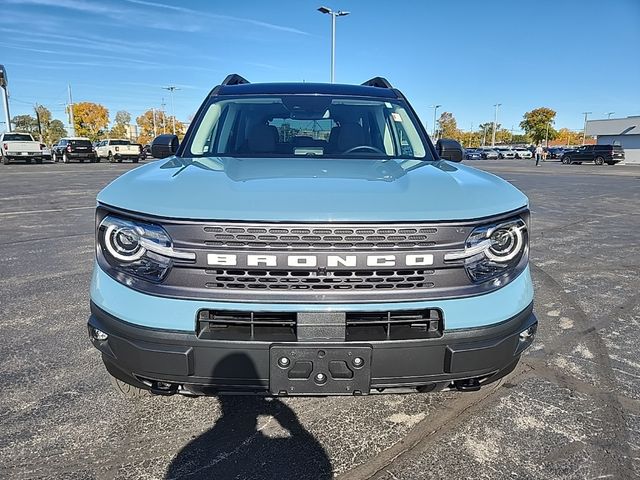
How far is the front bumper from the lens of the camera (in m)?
1.87

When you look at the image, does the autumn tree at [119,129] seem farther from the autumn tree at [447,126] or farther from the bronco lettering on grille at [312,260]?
the bronco lettering on grille at [312,260]

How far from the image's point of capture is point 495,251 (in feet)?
6.76

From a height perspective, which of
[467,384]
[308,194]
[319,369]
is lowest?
[467,384]

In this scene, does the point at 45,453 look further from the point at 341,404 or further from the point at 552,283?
the point at 552,283

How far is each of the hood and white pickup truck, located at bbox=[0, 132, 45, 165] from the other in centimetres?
3594

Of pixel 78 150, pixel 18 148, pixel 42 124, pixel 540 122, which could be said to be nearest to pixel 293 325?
pixel 18 148

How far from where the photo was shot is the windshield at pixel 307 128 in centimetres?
331

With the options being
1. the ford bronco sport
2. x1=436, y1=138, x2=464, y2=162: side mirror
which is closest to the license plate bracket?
the ford bronco sport

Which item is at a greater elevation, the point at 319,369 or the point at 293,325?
the point at 293,325

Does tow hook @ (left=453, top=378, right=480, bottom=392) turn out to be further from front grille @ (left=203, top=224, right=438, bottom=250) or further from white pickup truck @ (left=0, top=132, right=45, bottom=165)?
white pickup truck @ (left=0, top=132, right=45, bottom=165)

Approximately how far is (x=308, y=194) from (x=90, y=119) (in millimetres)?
101682

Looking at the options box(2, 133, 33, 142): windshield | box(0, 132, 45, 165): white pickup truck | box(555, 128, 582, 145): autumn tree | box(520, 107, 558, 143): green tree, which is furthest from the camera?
box(555, 128, 582, 145): autumn tree

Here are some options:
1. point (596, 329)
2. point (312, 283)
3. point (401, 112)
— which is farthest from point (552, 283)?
point (312, 283)

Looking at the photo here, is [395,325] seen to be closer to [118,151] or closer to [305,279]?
[305,279]
